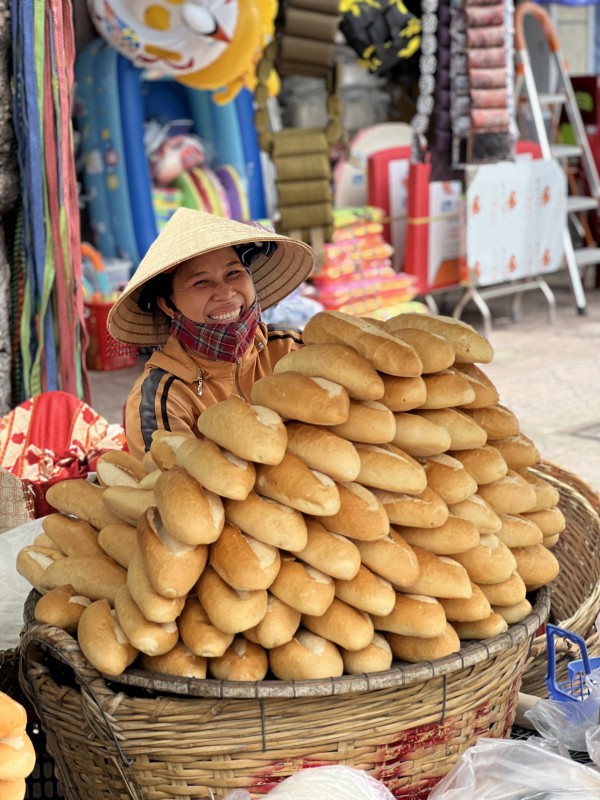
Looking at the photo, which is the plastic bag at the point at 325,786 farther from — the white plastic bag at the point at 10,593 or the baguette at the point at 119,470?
the white plastic bag at the point at 10,593

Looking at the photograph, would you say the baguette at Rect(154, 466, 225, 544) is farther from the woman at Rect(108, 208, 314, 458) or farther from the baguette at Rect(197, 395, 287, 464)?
the woman at Rect(108, 208, 314, 458)

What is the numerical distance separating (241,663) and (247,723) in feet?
0.23

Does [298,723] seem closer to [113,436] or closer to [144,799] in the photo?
[144,799]

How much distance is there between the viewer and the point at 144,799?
4.12 feet

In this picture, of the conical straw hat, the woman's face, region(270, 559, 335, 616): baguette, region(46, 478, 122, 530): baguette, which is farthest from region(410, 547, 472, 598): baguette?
the woman's face

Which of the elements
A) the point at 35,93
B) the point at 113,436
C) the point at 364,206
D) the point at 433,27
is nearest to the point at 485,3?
the point at 433,27

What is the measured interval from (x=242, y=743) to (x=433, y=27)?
18.9ft

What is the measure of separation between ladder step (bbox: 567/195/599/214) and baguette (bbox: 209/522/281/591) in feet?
20.7

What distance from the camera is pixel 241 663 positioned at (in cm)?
123

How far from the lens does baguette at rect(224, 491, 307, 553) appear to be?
123 cm

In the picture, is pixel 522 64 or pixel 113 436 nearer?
pixel 113 436

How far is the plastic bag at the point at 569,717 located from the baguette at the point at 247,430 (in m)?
0.59

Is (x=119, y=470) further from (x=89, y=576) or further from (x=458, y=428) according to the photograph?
(x=458, y=428)

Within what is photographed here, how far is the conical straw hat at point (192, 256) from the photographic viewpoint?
1.94 meters
